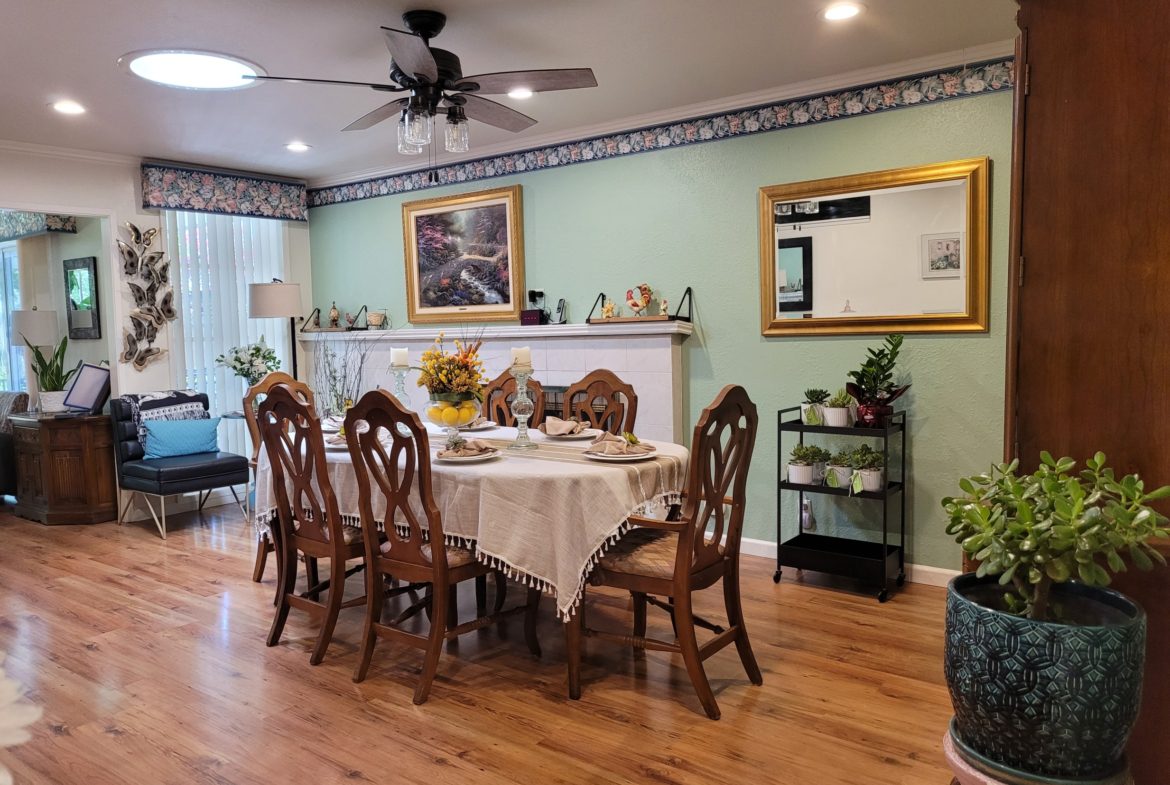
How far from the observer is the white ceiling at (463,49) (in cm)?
312

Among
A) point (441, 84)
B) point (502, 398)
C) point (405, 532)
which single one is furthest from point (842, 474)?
point (441, 84)

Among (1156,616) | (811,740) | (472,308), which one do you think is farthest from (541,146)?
(1156,616)

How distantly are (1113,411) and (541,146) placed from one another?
408 cm

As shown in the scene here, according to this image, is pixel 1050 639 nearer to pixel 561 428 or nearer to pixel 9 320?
pixel 561 428

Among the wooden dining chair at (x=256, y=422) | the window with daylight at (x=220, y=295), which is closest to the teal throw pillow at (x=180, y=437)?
the window with daylight at (x=220, y=295)

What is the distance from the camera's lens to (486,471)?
116 inches

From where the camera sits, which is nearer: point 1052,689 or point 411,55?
point 1052,689

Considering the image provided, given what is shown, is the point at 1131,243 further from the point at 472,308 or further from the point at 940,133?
the point at 472,308

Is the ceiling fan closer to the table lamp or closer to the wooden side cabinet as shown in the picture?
the table lamp

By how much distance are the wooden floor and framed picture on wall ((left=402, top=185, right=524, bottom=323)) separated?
2293 millimetres

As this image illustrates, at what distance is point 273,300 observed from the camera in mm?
5840

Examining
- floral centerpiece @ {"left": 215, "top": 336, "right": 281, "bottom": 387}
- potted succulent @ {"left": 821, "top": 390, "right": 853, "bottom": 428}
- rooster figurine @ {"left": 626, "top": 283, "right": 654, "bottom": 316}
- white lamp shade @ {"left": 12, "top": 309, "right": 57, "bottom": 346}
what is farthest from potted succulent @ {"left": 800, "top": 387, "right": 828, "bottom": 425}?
white lamp shade @ {"left": 12, "top": 309, "right": 57, "bottom": 346}

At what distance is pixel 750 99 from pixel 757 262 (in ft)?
2.82

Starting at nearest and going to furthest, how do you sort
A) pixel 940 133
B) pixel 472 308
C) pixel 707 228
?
1. pixel 940 133
2. pixel 707 228
3. pixel 472 308
